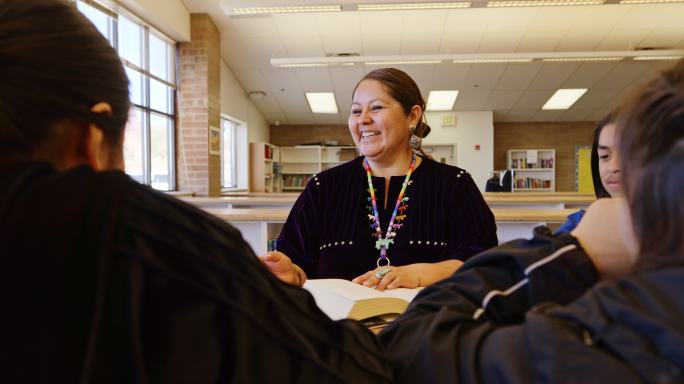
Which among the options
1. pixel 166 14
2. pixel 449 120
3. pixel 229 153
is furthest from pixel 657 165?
pixel 449 120

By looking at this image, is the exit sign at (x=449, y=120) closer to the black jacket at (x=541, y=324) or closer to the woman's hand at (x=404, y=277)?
the woman's hand at (x=404, y=277)

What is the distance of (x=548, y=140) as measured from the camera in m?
12.4

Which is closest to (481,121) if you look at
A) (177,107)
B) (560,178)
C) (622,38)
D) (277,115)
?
(560,178)

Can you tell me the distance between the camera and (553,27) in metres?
7.59

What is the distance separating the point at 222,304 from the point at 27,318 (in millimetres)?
156

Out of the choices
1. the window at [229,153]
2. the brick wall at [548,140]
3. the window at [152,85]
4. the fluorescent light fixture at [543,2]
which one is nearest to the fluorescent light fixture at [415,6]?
the fluorescent light fixture at [543,2]

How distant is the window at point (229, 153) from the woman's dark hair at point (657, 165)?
31.4ft

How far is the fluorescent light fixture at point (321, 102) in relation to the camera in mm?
10688

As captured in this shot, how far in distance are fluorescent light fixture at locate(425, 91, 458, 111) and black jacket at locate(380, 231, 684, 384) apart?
1004 centimetres

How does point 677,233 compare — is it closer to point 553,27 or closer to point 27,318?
point 27,318

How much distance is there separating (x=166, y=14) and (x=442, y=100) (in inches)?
272

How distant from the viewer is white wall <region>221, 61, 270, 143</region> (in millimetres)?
8961

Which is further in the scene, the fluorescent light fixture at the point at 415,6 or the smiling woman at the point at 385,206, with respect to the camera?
the fluorescent light fixture at the point at 415,6

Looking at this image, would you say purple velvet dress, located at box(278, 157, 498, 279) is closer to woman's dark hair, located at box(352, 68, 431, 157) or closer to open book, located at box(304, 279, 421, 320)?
woman's dark hair, located at box(352, 68, 431, 157)
